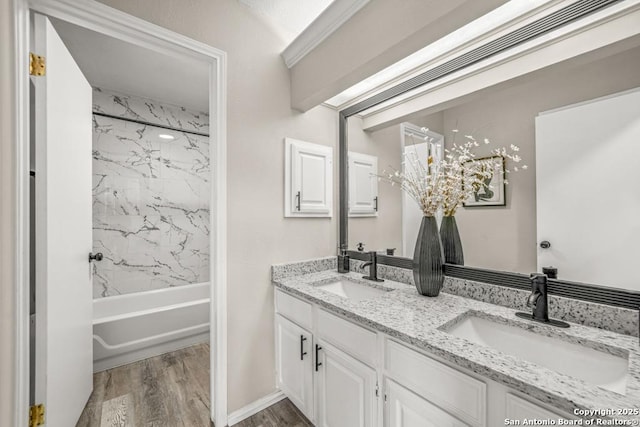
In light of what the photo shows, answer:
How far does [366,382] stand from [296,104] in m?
1.63

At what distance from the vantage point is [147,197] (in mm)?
2924

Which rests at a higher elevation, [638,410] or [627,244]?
[627,244]

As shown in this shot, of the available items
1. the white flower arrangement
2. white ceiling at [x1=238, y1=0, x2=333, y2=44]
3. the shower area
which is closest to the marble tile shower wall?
Result: the shower area

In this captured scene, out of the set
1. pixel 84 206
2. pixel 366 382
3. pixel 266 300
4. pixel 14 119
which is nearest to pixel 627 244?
pixel 366 382

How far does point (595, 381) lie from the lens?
2.81ft

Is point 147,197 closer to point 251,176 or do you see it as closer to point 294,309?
point 251,176

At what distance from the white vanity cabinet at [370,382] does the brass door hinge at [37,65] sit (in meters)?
1.60

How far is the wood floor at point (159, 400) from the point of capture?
1.63 m

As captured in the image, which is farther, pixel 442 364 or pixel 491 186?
pixel 491 186

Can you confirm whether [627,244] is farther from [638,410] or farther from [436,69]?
[436,69]

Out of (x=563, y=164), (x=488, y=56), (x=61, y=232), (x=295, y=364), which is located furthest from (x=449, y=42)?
(x=61, y=232)

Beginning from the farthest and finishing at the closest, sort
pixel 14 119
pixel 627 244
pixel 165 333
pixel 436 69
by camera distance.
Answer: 1. pixel 165 333
2. pixel 436 69
3. pixel 14 119
4. pixel 627 244

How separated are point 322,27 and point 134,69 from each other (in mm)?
1723

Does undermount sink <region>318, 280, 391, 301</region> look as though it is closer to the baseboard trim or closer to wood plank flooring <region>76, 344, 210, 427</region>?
the baseboard trim
